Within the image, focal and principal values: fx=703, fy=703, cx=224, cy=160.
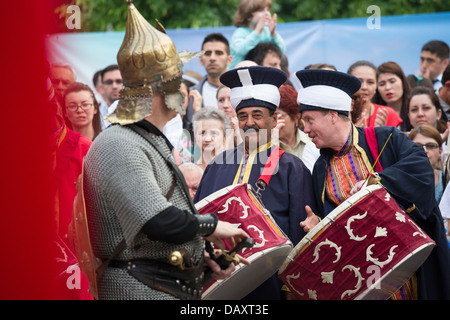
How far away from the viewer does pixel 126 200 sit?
11.1 feet

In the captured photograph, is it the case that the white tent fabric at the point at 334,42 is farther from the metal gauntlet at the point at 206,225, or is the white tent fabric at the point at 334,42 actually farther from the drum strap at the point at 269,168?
the metal gauntlet at the point at 206,225

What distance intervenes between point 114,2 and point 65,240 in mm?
9394

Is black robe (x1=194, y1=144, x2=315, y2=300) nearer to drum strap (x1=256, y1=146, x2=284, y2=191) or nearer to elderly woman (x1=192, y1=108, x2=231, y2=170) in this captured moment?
drum strap (x1=256, y1=146, x2=284, y2=191)

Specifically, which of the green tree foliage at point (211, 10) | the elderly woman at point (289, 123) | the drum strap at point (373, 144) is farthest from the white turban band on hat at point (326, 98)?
the green tree foliage at point (211, 10)

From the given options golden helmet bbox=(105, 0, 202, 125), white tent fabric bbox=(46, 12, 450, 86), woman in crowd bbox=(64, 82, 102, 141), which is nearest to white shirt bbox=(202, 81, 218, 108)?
white tent fabric bbox=(46, 12, 450, 86)

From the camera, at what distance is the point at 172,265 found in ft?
11.8

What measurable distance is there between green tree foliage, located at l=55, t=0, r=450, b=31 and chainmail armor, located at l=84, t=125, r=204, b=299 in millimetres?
9531

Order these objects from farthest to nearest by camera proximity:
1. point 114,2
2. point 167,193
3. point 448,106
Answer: point 114,2 → point 448,106 → point 167,193

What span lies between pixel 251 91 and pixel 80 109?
6.79 ft

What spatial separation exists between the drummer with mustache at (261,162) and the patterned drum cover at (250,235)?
539 millimetres

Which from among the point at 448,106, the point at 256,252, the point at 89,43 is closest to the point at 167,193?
the point at 256,252

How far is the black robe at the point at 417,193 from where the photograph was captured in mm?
4688

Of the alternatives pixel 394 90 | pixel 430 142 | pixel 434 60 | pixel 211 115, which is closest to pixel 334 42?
pixel 434 60
